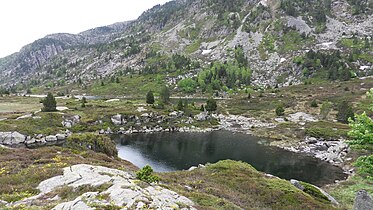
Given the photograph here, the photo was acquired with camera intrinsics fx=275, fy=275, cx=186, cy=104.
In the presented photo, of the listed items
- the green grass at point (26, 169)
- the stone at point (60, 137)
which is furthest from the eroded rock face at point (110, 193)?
the stone at point (60, 137)

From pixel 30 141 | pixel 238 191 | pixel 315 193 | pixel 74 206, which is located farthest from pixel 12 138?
pixel 315 193

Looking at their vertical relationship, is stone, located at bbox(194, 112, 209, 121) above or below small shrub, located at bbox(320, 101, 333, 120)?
above

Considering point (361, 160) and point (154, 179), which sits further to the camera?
point (154, 179)

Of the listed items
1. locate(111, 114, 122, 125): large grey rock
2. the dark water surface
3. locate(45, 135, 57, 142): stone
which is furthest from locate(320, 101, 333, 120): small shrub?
locate(45, 135, 57, 142): stone

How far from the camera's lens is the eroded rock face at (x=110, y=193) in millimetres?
15984

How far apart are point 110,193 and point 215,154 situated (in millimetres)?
45410

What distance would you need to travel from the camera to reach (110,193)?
1747 centimetres

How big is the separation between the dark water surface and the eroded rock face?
28.4 meters

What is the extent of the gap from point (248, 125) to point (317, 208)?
63.7 meters

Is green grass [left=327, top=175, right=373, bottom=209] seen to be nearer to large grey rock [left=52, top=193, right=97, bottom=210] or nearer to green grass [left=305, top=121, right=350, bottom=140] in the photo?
green grass [left=305, top=121, right=350, bottom=140]

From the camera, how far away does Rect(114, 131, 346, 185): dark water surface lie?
50.7m

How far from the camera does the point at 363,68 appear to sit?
6501 inches

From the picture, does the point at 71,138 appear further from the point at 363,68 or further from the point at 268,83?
A: the point at 363,68

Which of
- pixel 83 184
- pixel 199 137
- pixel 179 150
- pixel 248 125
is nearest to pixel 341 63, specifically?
pixel 248 125
